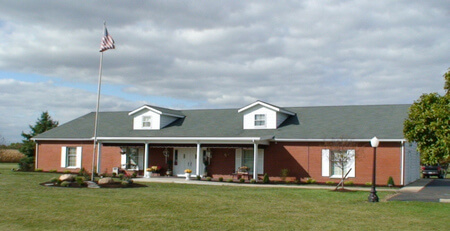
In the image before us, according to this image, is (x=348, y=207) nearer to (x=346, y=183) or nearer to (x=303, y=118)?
(x=346, y=183)

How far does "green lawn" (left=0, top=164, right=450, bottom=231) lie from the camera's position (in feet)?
42.3

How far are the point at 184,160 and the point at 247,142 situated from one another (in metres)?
6.31

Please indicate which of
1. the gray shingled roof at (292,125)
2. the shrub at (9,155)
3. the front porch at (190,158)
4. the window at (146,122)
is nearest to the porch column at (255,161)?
the front porch at (190,158)

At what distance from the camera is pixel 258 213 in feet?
49.7

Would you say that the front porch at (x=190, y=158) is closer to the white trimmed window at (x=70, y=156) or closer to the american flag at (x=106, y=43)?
the white trimmed window at (x=70, y=156)

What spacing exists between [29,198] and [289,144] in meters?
16.8

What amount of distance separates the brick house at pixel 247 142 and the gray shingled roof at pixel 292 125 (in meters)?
0.06

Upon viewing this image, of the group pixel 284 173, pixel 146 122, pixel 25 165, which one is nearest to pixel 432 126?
pixel 284 173

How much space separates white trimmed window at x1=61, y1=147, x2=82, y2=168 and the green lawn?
16.4 m

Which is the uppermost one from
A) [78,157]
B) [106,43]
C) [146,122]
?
[106,43]

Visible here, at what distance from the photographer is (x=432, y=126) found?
61.4 ft

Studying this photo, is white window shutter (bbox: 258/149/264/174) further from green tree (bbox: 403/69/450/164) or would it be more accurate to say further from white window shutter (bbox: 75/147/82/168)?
white window shutter (bbox: 75/147/82/168)

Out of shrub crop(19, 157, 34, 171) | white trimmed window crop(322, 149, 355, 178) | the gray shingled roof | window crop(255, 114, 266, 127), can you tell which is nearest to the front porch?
the gray shingled roof

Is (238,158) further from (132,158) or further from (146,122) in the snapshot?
(132,158)
